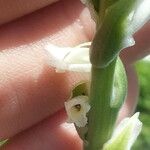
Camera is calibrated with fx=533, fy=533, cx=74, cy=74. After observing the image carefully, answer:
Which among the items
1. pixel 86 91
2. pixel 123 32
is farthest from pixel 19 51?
pixel 123 32

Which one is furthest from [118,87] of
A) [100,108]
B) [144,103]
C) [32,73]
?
[144,103]

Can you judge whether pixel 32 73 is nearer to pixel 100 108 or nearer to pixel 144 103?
pixel 100 108

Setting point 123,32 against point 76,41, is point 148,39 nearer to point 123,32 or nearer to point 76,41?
point 76,41

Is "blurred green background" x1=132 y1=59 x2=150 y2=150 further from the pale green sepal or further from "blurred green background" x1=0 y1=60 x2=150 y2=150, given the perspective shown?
the pale green sepal

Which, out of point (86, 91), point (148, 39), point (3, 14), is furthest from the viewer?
point (148, 39)

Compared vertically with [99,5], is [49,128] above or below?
below

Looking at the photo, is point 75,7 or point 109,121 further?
point 75,7
